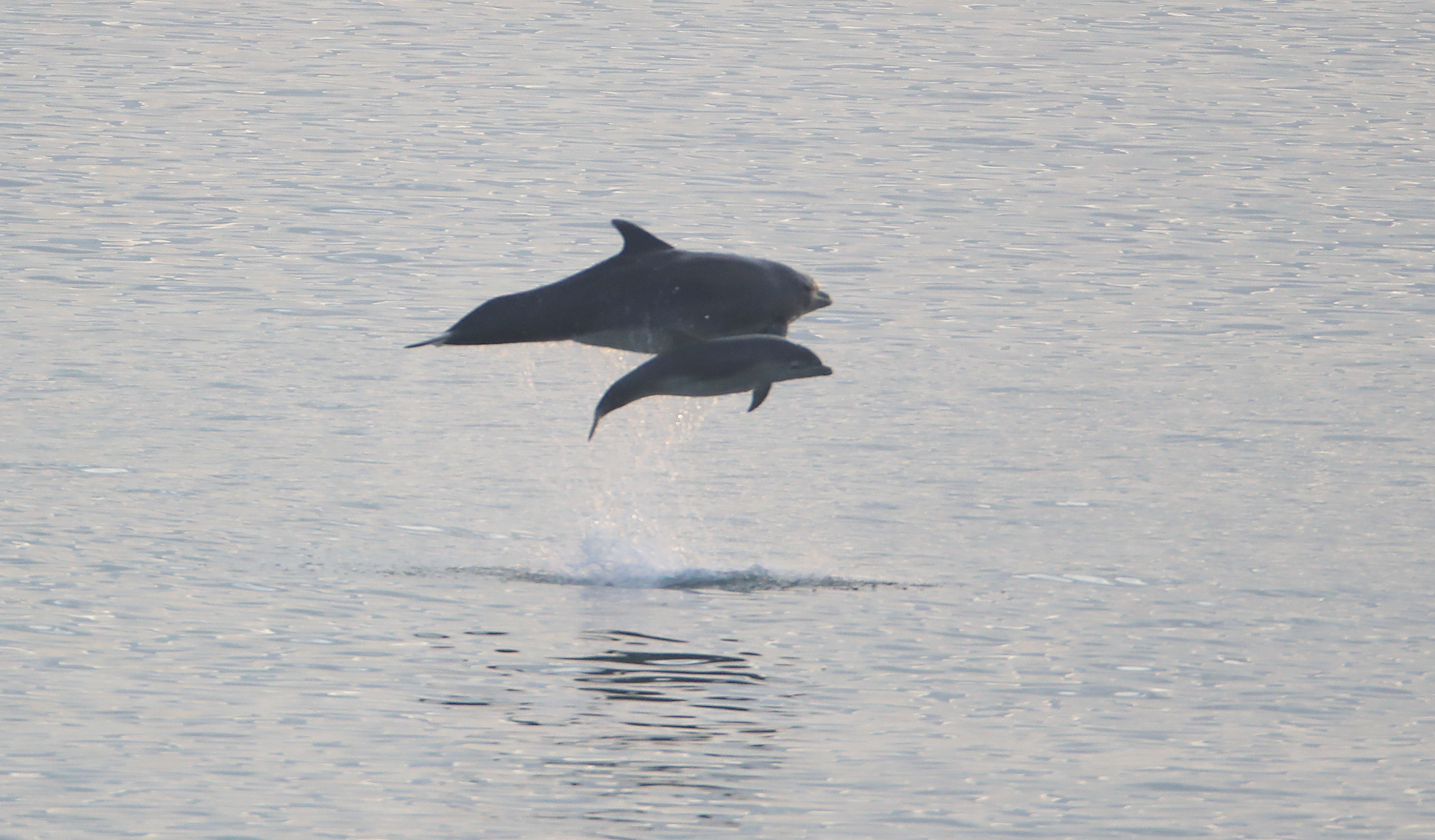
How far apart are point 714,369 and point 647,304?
2.26 ft

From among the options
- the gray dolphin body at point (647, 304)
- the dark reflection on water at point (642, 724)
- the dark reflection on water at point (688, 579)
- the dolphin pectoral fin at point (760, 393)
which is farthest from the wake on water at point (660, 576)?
the gray dolphin body at point (647, 304)

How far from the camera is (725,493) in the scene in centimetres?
2614

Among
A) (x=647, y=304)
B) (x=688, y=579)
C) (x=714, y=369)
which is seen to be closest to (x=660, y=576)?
(x=688, y=579)

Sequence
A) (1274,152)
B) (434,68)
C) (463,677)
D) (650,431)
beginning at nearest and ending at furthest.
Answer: (463,677) → (650,431) → (1274,152) → (434,68)

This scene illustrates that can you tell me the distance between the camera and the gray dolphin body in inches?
774

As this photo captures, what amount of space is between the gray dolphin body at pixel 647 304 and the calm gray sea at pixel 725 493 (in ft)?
7.68

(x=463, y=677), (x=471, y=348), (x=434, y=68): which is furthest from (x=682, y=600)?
(x=434, y=68)

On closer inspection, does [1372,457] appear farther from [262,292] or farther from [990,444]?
[262,292]

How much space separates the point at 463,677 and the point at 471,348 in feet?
50.2

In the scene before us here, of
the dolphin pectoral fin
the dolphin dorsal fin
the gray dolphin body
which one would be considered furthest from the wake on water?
the dolphin dorsal fin

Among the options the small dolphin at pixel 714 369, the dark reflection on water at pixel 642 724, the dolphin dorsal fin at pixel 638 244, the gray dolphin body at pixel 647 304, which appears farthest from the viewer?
the dolphin dorsal fin at pixel 638 244

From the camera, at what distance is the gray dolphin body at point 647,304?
19656 mm

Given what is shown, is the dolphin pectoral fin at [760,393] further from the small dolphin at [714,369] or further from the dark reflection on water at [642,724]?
the dark reflection on water at [642,724]

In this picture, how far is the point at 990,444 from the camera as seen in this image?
1105 inches
